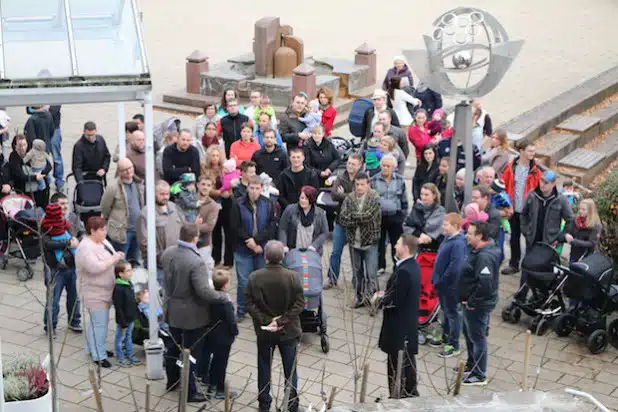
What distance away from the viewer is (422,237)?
12633 mm

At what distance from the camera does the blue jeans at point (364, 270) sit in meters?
13.2

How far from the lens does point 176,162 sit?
14.4 metres

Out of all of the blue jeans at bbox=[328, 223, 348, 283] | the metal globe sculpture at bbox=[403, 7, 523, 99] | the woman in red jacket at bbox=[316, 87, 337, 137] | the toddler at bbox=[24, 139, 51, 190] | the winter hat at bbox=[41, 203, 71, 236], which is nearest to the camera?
the winter hat at bbox=[41, 203, 71, 236]

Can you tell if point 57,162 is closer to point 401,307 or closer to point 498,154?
point 498,154

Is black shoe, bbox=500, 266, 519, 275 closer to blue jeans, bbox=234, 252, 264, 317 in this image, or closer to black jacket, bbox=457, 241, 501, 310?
black jacket, bbox=457, 241, 501, 310

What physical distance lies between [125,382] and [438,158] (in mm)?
5497

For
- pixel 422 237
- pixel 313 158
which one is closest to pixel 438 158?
pixel 313 158

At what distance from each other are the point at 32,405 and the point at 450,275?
4.44m

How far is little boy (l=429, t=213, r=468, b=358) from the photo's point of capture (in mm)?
11742

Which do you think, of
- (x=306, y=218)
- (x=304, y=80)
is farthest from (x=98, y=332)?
(x=304, y=80)

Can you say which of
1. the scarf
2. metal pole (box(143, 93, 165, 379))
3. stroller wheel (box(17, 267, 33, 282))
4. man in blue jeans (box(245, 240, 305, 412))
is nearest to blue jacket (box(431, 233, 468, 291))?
the scarf

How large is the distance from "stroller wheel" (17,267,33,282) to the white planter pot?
4.21m

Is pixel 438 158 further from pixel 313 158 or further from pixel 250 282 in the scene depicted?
pixel 250 282

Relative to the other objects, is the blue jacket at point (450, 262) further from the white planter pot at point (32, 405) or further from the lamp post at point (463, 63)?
the white planter pot at point (32, 405)
